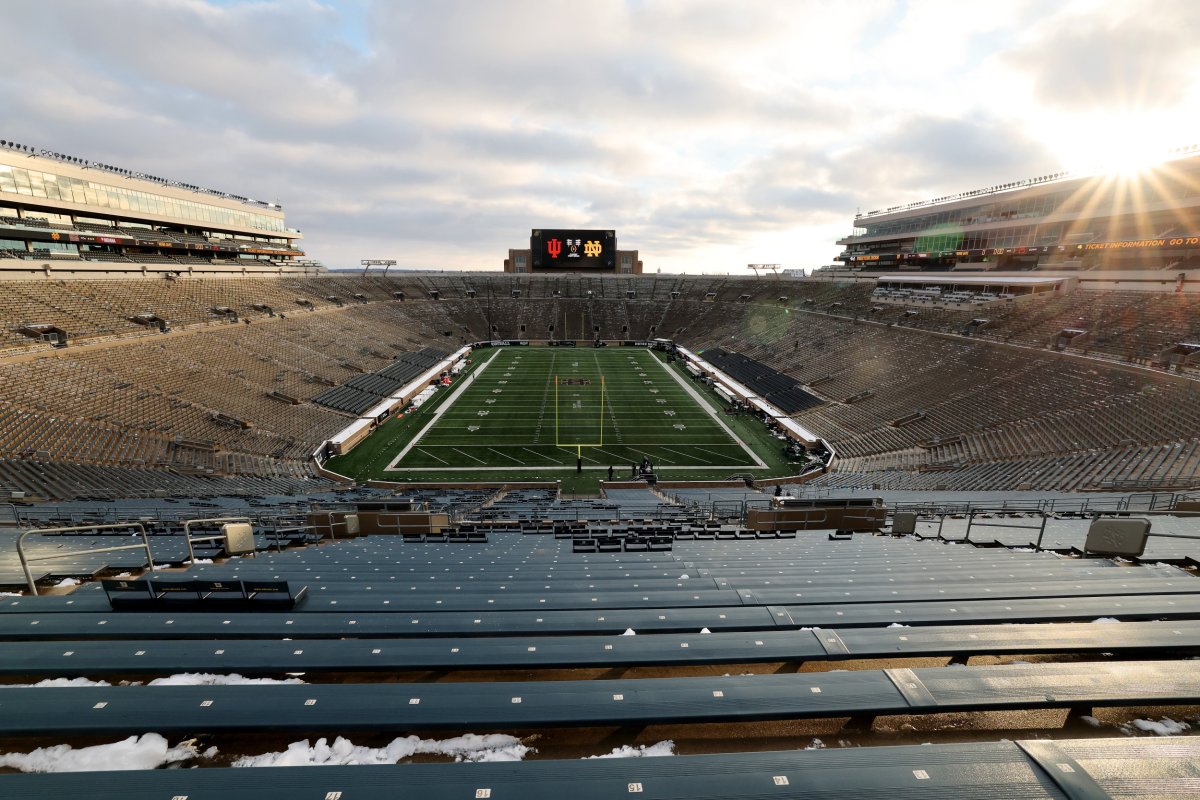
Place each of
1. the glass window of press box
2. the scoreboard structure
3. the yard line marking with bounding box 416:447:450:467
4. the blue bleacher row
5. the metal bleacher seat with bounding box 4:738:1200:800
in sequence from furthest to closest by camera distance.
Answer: the scoreboard structure < the glass window of press box < the yard line marking with bounding box 416:447:450:467 < the blue bleacher row < the metal bleacher seat with bounding box 4:738:1200:800

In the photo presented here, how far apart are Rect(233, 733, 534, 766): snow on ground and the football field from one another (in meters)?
23.5

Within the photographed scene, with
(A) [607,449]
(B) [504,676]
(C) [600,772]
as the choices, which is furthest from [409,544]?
(A) [607,449]

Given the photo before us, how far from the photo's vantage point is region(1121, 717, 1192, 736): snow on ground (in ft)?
13.2

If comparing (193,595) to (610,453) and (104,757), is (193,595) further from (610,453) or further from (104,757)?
(610,453)

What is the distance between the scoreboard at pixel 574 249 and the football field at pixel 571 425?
28.7m

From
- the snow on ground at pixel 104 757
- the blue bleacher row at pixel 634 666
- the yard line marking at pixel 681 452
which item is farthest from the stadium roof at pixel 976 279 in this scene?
the snow on ground at pixel 104 757

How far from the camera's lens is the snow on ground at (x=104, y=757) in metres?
3.49

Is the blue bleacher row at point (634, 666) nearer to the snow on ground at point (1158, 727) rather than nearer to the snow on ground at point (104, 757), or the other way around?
the snow on ground at point (104, 757)

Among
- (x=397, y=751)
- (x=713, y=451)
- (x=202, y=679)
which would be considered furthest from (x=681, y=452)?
(x=397, y=751)

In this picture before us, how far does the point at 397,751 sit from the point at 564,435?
1148 inches

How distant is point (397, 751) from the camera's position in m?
3.78

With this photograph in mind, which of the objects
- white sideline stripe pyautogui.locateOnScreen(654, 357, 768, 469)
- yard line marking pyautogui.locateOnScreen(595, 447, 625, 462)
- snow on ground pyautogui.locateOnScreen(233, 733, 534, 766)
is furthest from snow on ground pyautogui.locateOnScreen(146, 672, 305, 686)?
white sideline stripe pyautogui.locateOnScreen(654, 357, 768, 469)

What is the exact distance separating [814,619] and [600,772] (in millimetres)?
3910

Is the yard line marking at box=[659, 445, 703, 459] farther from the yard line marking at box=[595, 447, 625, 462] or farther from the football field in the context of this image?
the yard line marking at box=[595, 447, 625, 462]
